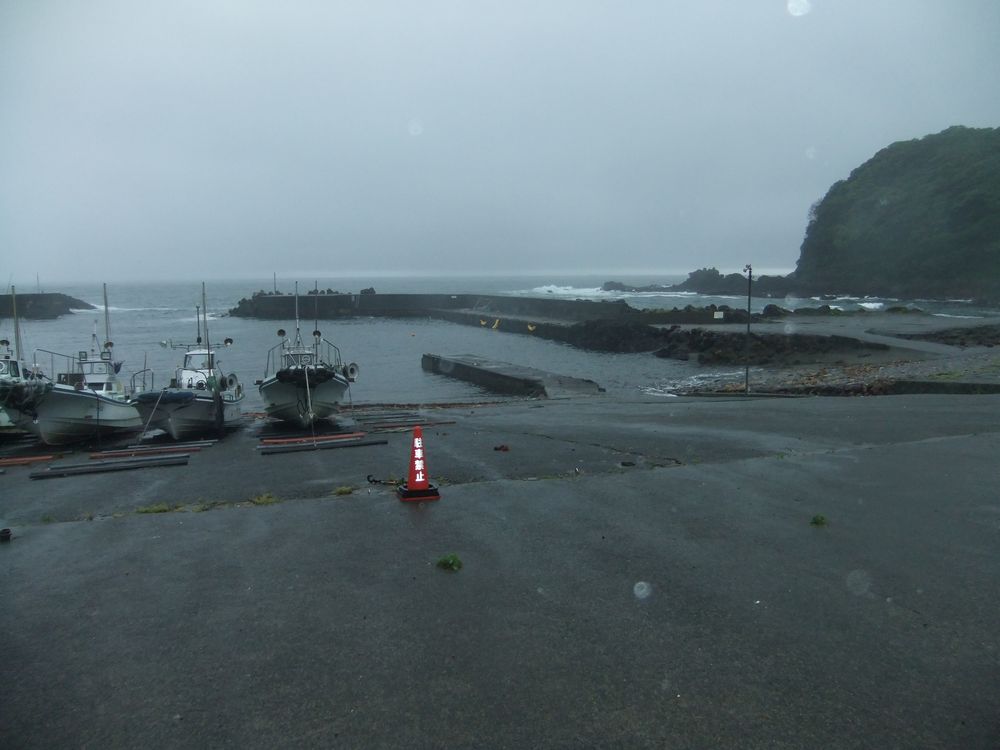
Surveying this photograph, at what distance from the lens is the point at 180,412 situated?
614 inches

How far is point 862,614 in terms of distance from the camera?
5.07m

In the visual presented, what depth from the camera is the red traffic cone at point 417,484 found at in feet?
26.9

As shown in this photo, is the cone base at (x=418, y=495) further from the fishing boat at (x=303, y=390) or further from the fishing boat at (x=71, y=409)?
the fishing boat at (x=71, y=409)

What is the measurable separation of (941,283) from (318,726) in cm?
9312

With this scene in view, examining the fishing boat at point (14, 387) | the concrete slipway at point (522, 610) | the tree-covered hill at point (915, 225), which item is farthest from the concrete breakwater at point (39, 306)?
the tree-covered hill at point (915, 225)

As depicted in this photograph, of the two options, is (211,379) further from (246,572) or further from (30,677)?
(30,677)

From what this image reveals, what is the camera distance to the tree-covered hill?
80375mm

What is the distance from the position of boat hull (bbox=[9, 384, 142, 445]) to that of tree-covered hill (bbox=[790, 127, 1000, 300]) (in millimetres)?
80756

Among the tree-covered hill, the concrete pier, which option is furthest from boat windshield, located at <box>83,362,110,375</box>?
the tree-covered hill

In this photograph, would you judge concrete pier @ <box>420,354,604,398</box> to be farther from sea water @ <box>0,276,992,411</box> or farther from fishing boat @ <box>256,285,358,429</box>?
fishing boat @ <box>256,285,358,429</box>

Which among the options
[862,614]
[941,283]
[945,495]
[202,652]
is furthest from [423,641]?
[941,283]

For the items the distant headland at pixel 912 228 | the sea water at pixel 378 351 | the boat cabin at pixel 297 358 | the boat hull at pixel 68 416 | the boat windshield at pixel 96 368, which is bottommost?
the sea water at pixel 378 351

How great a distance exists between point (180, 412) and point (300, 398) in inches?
95.4

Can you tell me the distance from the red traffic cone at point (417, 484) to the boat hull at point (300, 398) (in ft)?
25.9
